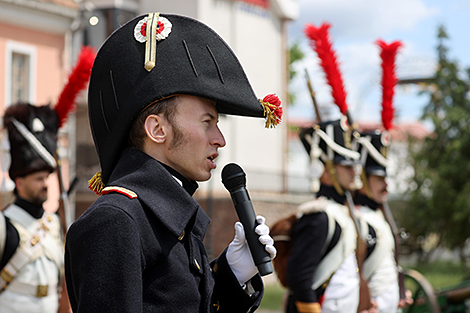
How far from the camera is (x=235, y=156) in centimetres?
2023

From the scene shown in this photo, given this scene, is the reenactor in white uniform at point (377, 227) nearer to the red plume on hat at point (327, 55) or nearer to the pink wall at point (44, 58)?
the red plume on hat at point (327, 55)

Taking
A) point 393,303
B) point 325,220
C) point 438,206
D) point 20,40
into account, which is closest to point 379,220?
point 393,303

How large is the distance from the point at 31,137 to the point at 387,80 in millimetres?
3135

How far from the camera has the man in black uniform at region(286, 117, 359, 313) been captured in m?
4.41

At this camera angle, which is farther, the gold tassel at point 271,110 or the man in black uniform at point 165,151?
the gold tassel at point 271,110

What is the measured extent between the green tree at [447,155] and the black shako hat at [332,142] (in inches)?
501

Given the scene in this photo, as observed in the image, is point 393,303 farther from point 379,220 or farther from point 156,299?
point 156,299

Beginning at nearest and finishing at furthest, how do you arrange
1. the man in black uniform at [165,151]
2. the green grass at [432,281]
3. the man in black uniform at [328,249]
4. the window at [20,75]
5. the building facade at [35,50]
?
1. the man in black uniform at [165,151]
2. the man in black uniform at [328,249]
3. the green grass at [432,281]
4. the building facade at [35,50]
5. the window at [20,75]

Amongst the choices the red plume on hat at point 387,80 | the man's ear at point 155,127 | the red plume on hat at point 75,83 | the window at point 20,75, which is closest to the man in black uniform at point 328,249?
the red plume on hat at point 387,80

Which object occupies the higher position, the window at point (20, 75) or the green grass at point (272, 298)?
the window at point (20, 75)

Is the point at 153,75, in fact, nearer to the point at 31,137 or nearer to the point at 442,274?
the point at 31,137

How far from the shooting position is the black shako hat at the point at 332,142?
4.99 metres

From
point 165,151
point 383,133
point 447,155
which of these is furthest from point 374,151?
point 447,155

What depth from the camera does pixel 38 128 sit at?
4.90m
